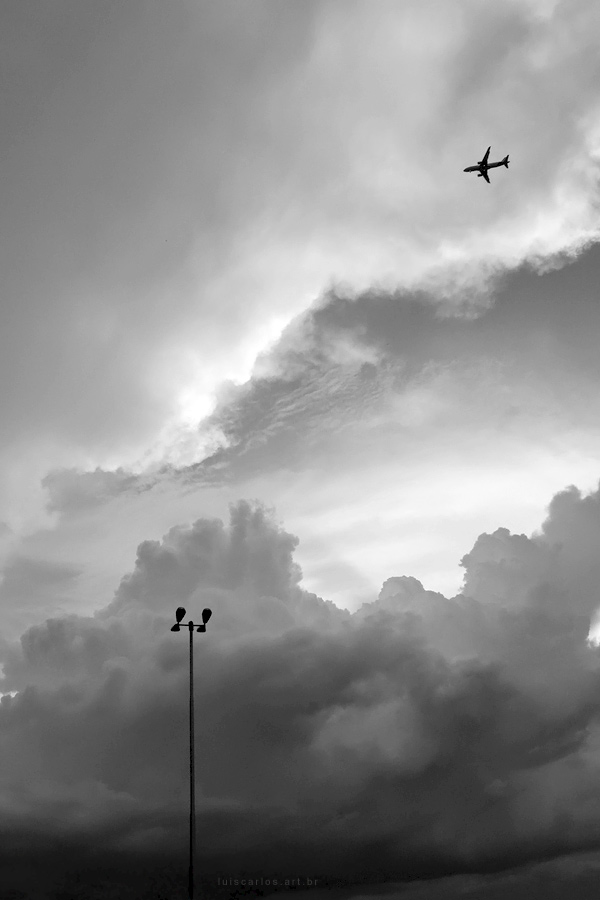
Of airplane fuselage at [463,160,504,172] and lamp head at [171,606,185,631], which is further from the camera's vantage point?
airplane fuselage at [463,160,504,172]

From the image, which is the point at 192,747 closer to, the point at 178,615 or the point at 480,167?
the point at 178,615

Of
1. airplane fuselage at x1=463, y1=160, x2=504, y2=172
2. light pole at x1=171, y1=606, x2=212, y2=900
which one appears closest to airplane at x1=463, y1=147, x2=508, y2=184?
airplane fuselage at x1=463, y1=160, x2=504, y2=172

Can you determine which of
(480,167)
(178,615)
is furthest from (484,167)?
(178,615)

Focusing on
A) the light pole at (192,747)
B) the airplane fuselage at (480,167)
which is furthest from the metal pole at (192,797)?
the airplane fuselage at (480,167)

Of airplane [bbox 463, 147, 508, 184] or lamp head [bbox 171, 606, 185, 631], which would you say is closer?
lamp head [bbox 171, 606, 185, 631]

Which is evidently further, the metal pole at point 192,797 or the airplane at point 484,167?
the airplane at point 484,167

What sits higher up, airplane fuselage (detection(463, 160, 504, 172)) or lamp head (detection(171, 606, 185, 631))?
airplane fuselage (detection(463, 160, 504, 172))

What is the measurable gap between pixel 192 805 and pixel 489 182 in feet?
340

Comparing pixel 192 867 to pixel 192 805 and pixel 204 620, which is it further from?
pixel 204 620

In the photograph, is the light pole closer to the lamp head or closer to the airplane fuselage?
the lamp head

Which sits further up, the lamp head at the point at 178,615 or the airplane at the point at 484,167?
the airplane at the point at 484,167

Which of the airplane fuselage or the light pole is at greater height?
the airplane fuselage

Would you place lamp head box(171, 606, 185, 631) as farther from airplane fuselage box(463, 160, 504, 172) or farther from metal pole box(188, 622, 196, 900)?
airplane fuselage box(463, 160, 504, 172)

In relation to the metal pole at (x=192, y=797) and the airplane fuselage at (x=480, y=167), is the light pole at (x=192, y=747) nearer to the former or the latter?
the metal pole at (x=192, y=797)
